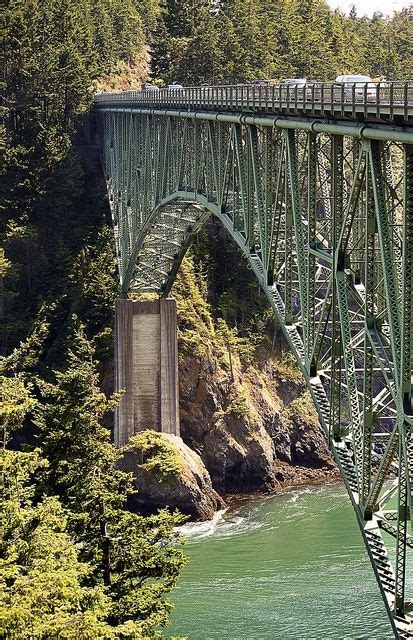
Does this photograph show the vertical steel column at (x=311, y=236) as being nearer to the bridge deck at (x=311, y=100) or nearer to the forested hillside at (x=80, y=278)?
the bridge deck at (x=311, y=100)

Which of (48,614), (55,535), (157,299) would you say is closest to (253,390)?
(157,299)

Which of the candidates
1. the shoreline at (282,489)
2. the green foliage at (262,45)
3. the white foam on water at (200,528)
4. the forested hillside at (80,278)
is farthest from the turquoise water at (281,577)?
the green foliage at (262,45)

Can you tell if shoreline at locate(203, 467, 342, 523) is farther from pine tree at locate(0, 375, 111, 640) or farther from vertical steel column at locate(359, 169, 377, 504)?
vertical steel column at locate(359, 169, 377, 504)

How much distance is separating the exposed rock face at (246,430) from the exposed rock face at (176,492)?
3.07 metres

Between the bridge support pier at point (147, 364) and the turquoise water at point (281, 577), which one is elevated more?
the bridge support pier at point (147, 364)

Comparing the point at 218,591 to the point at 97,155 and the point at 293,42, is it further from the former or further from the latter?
the point at 293,42

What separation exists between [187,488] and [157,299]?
31.7 ft

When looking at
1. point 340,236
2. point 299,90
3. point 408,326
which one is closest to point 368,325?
point 340,236

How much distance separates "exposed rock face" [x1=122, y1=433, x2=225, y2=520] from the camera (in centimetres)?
5050

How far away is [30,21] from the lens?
246 ft

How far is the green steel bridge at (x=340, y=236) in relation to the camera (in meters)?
17.9

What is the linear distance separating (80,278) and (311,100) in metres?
39.4

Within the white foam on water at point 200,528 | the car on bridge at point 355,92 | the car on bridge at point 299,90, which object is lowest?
the white foam on water at point 200,528

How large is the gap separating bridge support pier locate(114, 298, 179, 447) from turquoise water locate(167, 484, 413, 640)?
6098mm
